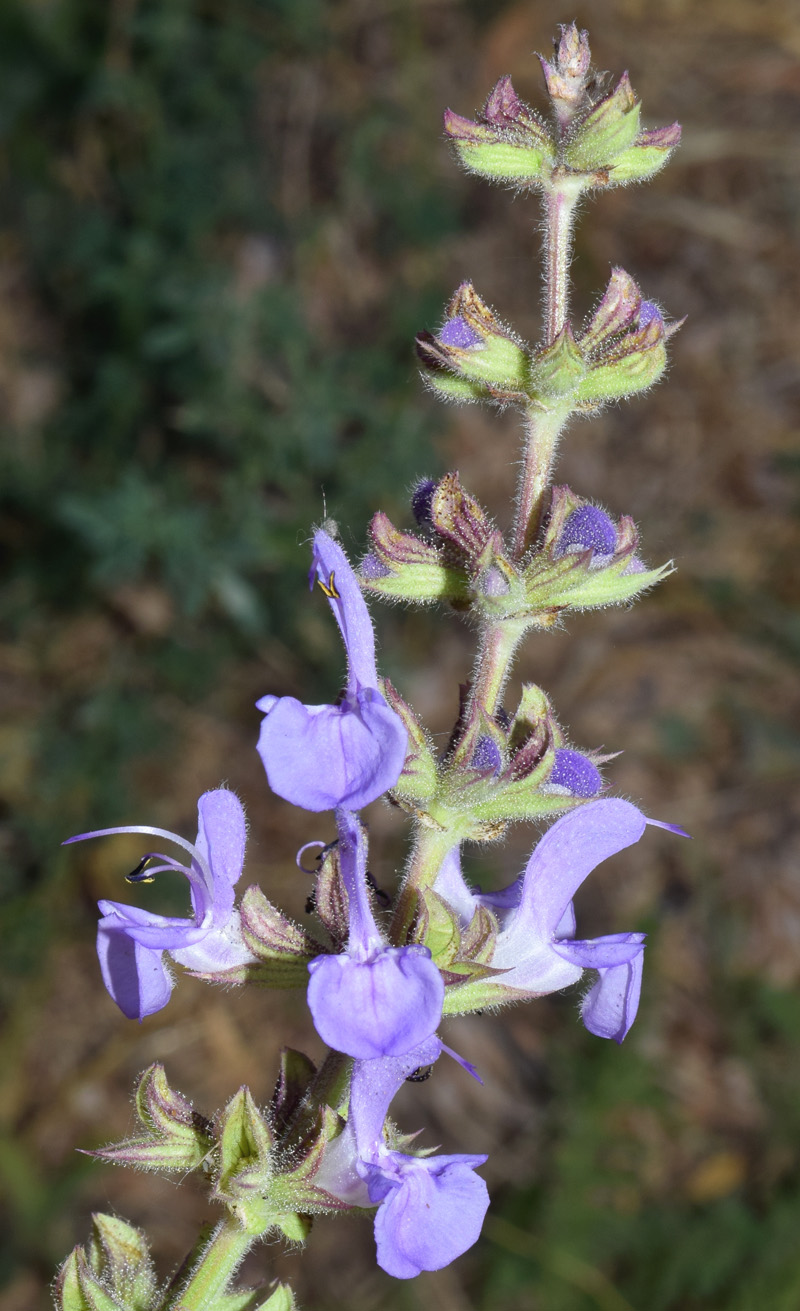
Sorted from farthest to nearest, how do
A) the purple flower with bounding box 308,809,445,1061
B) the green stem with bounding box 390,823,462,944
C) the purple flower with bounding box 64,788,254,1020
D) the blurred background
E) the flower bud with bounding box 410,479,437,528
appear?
the blurred background → the flower bud with bounding box 410,479,437,528 → the green stem with bounding box 390,823,462,944 → the purple flower with bounding box 64,788,254,1020 → the purple flower with bounding box 308,809,445,1061

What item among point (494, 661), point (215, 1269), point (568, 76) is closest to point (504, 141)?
point (568, 76)

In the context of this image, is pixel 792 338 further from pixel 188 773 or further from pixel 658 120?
pixel 188 773

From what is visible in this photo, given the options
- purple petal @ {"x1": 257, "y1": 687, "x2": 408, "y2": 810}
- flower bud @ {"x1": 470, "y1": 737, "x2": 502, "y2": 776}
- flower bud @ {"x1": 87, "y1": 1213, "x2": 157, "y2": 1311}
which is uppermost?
purple petal @ {"x1": 257, "y1": 687, "x2": 408, "y2": 810}

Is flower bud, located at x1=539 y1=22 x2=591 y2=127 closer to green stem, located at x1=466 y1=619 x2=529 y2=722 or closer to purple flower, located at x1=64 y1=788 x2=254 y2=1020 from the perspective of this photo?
green stem, located at x1=466 y1=619 x2=529 y2=722

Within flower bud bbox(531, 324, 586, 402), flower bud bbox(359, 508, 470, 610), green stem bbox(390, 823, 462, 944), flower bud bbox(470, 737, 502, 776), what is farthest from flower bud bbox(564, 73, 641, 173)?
green stem bbox(390, 823, 462, 944)

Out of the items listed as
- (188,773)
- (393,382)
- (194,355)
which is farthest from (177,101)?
(188,773)

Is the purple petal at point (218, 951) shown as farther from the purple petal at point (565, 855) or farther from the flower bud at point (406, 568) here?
the flower bud at point (406, 568)
